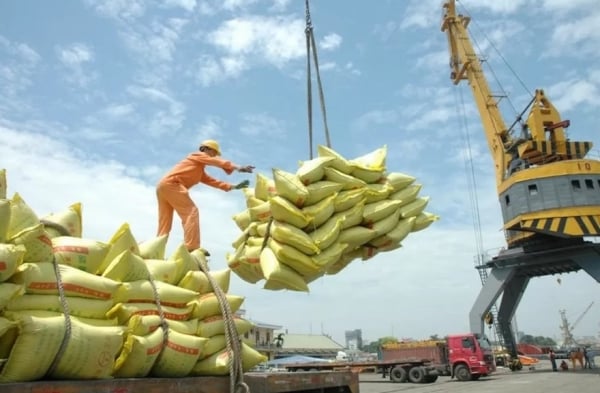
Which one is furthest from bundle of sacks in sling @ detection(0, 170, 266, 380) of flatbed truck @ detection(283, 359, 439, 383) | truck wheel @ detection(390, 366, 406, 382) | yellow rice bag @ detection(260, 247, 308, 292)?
truck wheel @ detection(390, 366, 406, 382)

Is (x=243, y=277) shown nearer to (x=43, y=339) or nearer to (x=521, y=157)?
(x=43, y=339)

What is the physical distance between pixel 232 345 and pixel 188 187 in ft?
6.61

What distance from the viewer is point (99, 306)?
9.07 ft

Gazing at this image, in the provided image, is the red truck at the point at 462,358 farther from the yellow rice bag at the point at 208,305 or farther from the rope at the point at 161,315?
the rope at the point at 161,315

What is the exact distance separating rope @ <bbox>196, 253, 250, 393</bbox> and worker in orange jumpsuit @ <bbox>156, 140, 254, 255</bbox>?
1240 mm

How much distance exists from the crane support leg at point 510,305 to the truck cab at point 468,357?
8.58m

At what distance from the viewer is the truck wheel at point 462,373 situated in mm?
21698

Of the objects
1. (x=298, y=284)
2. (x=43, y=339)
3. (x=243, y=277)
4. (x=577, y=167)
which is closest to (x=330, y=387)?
(x=298, y=284)

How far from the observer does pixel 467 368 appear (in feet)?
71.5

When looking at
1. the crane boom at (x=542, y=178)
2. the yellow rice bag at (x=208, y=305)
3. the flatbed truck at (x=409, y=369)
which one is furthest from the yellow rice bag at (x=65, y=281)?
the crane boom at (x=542, y=178)

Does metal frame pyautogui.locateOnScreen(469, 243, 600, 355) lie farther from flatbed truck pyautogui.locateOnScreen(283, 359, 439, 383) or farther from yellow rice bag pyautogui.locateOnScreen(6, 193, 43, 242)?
yellow rice bag pyautogui.locateOnScreen(6, 193, 43, 242)

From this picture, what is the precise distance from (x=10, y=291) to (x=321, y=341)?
162 feet

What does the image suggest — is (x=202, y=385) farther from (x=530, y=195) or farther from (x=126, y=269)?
(x=530, y=195)

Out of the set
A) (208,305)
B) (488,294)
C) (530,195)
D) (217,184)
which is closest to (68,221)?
(208,305)
